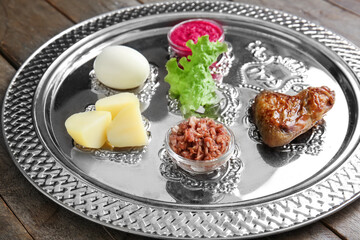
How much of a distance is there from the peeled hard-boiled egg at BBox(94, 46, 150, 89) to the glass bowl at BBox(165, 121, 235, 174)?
370 mm

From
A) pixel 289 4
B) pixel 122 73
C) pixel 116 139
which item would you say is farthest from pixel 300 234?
pixel 289 4

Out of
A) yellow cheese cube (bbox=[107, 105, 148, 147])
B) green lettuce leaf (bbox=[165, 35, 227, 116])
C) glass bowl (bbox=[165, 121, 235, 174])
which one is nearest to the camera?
glass bowl (bbox=[165, 121, 235, 174])

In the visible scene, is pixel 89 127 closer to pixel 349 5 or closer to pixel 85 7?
pixel 85 7

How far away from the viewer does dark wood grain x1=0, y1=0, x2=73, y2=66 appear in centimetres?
210

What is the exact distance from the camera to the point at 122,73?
1.80 metres

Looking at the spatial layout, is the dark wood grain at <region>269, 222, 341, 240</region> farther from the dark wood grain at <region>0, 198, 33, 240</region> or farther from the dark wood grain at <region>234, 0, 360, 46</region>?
the dark wood grain at <region>234, 0, 360, 46</region>

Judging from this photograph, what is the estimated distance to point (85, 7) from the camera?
91.3 inches

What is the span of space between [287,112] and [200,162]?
36cm

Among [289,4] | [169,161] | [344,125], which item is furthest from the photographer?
[289,4]

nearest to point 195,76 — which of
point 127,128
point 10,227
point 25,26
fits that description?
point 127,128

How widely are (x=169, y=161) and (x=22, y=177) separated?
47cm

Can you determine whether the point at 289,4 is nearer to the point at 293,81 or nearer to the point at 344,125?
the point at 293,81

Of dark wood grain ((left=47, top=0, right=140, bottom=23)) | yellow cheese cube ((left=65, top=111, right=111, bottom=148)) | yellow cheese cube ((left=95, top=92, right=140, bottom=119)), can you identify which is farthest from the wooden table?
yellow cheese cube ((left=95, top=92, right=140, bottom=119))

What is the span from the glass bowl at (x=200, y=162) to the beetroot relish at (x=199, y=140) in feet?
0.04
